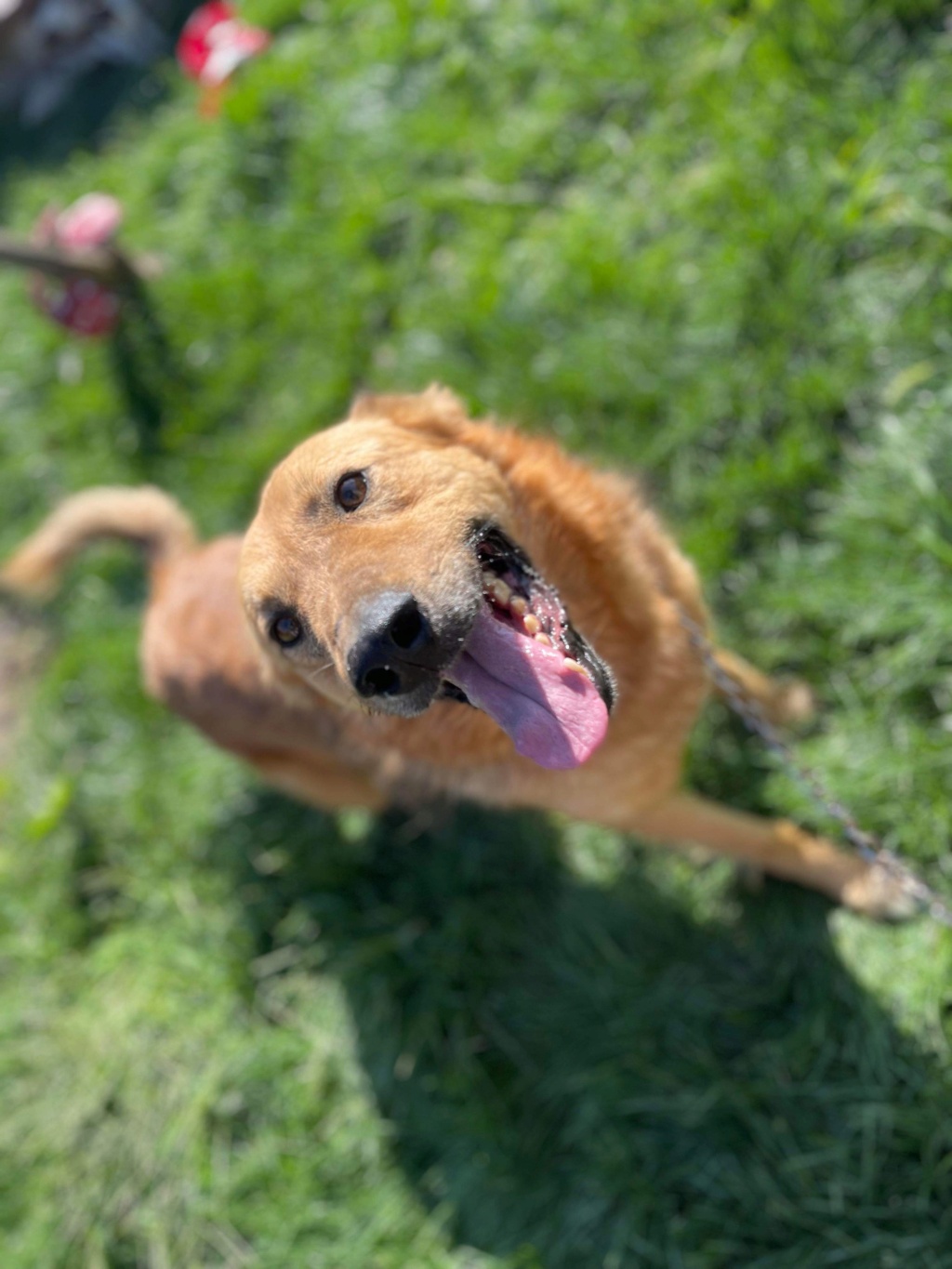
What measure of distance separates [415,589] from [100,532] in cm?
237

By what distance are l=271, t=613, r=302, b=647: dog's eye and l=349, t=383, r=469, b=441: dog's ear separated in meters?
0.62

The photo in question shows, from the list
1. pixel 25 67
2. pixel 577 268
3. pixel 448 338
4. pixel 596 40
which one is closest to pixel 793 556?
pixel 577 268

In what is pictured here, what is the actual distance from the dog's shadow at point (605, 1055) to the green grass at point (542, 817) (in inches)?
0.6

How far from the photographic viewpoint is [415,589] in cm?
189

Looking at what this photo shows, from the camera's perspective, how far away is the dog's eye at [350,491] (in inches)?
87.7

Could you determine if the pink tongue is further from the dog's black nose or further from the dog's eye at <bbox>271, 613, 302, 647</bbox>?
the dog's eye at <bbox>271, 613, 302, 647</bbox>

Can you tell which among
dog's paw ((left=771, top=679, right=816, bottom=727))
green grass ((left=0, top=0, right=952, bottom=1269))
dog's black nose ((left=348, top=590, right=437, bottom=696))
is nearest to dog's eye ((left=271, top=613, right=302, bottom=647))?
dog's black nose ((left=348, top=590, right=437, bottom=696))

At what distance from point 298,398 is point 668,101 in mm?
2157

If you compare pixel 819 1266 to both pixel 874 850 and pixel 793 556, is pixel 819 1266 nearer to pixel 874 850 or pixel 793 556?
pixel 874 850

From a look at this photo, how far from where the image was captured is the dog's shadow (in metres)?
2.68

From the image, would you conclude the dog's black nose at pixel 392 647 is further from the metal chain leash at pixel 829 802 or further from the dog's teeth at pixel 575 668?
the metal chain leash at pixel 829 802

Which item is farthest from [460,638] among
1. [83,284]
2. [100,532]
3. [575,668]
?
[83,284]

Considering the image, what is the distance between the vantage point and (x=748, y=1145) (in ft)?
9.35

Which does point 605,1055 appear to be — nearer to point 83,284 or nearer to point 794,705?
point 794,705
